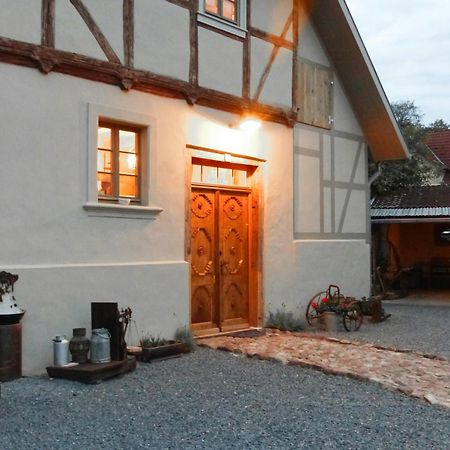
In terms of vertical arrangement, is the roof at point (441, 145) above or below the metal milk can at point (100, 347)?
above

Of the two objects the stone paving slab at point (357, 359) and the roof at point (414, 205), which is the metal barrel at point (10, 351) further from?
the roof at point (414, 205)

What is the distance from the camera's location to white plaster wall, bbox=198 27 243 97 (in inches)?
342

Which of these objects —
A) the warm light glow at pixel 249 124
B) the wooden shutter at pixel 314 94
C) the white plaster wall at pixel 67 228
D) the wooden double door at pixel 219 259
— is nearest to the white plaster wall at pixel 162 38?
the white plaster wall at pixel 67 228

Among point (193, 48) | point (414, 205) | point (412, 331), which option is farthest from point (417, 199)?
point (193, 48)

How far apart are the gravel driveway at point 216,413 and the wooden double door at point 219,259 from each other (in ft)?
7.07

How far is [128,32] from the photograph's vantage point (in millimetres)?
7695

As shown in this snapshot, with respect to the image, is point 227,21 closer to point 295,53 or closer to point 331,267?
point 295,53

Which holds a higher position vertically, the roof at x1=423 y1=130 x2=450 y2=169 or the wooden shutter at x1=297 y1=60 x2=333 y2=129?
the roof at x1=423 y1=130 x2=450 y2=169

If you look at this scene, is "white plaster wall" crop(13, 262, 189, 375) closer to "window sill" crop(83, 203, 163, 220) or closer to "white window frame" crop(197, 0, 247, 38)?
"window sill" crop(83, 203, 163, 220)

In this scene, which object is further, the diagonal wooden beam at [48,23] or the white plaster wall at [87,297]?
the diagonal wooden beam at [48,23]

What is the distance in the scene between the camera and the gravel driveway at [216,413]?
457cm

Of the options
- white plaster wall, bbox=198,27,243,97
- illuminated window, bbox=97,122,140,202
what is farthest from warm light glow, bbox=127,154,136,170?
white plaster wall, bbox=198,27,243,97

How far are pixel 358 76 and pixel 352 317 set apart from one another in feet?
15.4

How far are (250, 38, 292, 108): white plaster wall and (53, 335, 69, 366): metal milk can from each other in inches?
194
